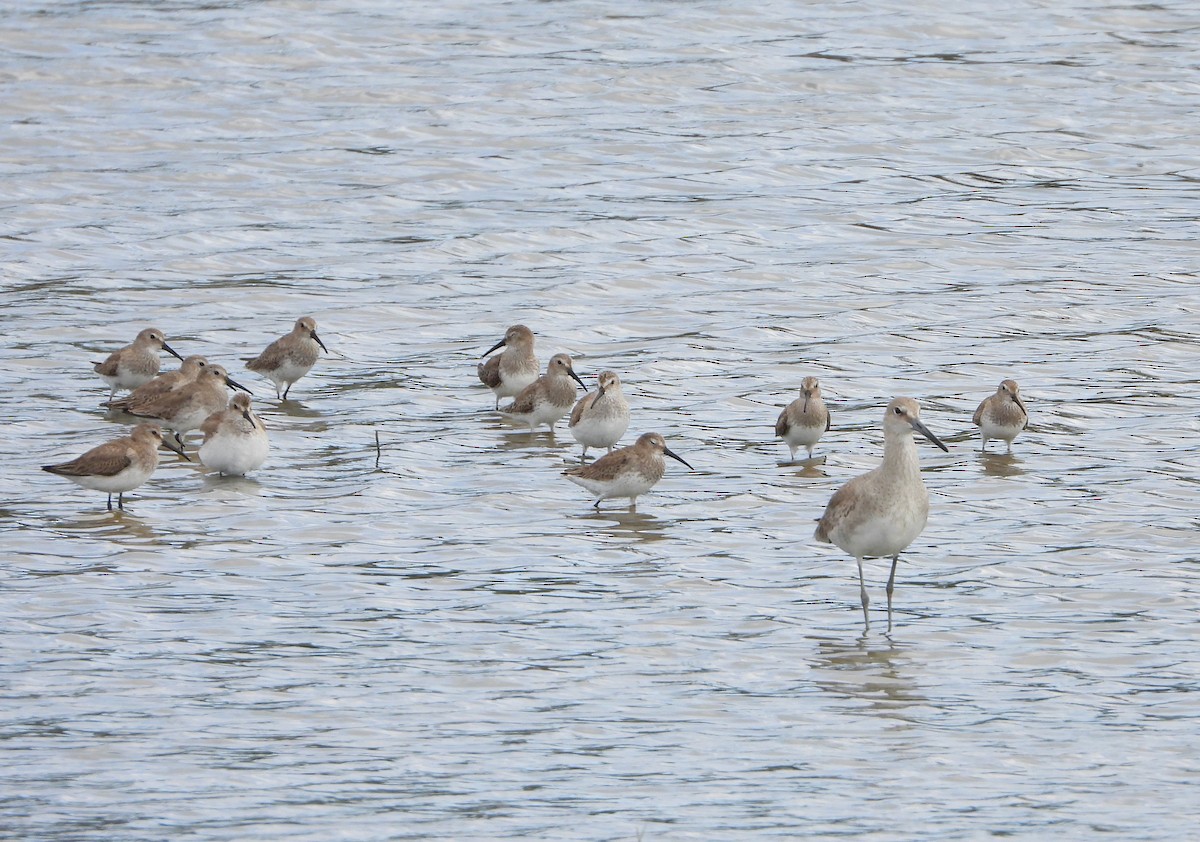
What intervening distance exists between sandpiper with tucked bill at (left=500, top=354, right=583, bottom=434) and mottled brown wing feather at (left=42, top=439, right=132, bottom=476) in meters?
4.10

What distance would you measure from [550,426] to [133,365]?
400 cm

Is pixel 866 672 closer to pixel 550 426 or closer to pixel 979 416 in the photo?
pixel 979 416

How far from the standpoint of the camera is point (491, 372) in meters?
18.3

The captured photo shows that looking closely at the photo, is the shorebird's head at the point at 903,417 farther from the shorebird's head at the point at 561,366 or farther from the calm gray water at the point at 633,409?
the shorebird's head at the point at 561,366

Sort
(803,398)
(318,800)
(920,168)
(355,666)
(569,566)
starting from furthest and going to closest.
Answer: (920,168)
(803,398)
(569,566)
(355,666)
(318,800)

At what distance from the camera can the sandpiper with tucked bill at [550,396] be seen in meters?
17.5

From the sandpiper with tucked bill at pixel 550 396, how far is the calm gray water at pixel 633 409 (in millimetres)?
329

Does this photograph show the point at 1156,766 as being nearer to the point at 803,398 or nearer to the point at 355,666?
the point at 355,666

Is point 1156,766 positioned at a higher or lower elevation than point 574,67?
lower

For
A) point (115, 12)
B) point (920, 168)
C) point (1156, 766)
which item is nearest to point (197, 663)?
point (1156, 766)

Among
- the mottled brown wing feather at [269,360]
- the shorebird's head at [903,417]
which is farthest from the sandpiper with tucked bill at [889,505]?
the mottled brown wing feather at [269,360]

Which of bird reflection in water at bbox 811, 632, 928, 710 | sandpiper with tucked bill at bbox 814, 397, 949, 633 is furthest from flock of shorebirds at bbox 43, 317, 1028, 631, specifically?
bird reflection in water at bbox 811, 632, 928, 710

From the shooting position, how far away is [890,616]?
40.6ft

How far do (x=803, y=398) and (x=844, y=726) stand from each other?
18.9 feet
